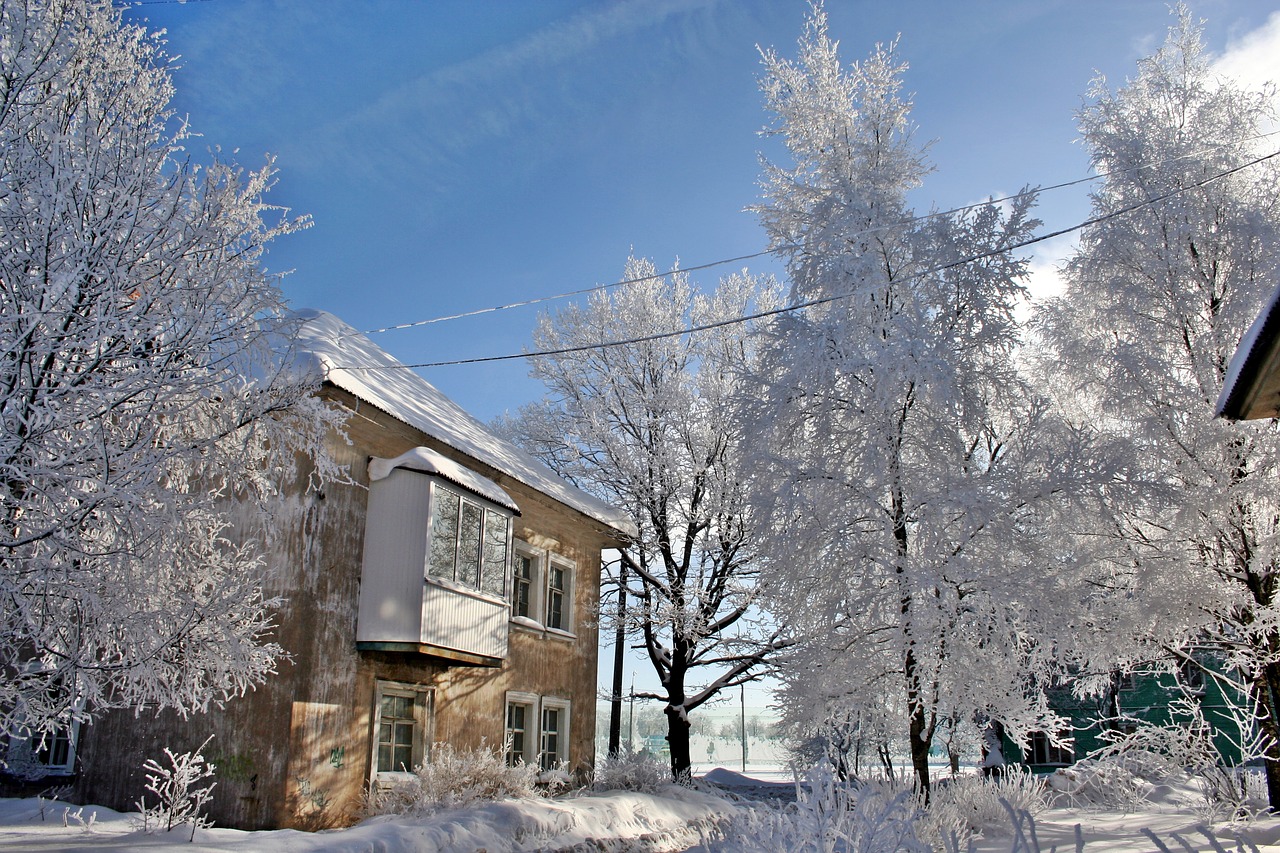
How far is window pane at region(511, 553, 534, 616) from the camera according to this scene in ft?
49.3

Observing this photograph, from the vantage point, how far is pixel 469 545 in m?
12.5

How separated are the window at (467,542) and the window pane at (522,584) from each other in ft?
5.16

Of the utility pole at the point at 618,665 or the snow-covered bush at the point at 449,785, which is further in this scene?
the utility pole at the point at 618,665

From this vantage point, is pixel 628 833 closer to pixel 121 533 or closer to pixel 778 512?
pixel 778 512

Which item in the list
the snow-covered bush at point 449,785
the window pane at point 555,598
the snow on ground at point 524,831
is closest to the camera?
the snow on ground at point 524,831

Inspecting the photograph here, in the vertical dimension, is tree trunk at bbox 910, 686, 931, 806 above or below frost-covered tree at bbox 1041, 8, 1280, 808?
below

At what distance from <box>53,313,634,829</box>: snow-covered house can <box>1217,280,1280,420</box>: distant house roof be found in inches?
343

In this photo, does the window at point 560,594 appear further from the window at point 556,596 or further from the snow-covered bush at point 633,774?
the snow-covered bush at point 633,774

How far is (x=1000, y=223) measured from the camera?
1039 cm

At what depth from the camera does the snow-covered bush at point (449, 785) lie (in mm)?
10438

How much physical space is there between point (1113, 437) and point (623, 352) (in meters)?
11.8

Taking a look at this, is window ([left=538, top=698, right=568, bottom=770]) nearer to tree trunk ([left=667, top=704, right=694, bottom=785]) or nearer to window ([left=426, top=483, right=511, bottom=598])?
window ([left=426, top=483, right=511, bottom=598])

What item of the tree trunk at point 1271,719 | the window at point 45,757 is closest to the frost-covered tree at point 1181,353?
the tree trunk at point 1271,719

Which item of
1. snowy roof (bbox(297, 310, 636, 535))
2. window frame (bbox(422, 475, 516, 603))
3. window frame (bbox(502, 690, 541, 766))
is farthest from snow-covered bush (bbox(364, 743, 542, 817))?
snowy roof (bbox(297, 310, 636, 535))
